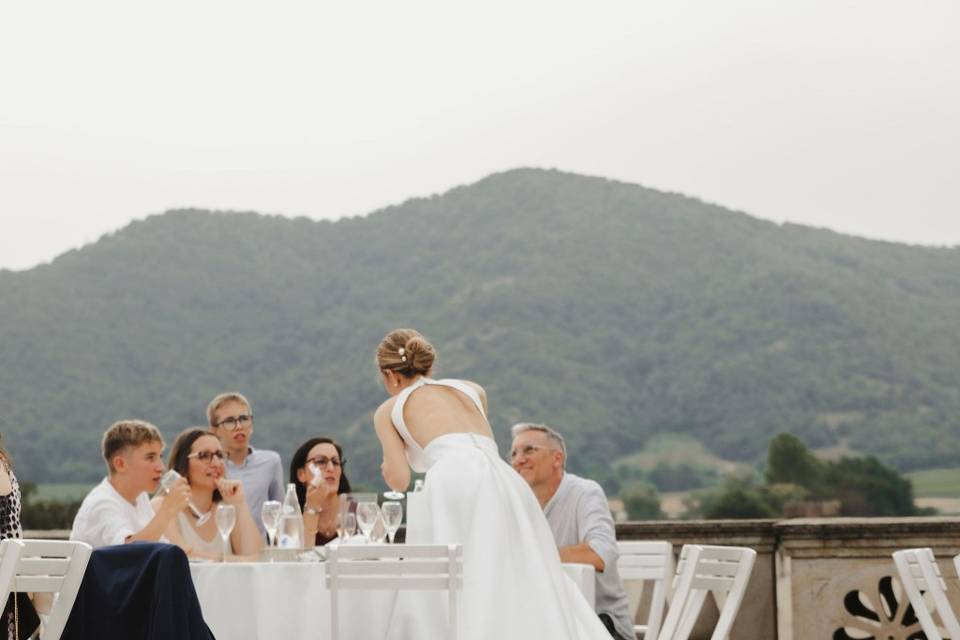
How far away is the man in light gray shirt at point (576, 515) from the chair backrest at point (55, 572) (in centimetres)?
200

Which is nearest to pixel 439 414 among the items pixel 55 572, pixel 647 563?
pixel 55 572

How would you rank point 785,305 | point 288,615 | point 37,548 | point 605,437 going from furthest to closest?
1. point 785,305
2. point 605,437
3. point 288,615
4. point 37,548

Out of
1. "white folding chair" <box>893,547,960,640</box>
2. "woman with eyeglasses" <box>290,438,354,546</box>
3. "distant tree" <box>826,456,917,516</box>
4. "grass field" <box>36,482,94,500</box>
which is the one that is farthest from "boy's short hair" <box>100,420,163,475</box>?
"distant tree" <box>826,456,917,516</box>

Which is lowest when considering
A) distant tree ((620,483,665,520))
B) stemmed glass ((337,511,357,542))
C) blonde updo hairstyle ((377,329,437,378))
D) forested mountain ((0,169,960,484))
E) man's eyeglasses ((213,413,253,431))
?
distant tree ((620,483,665,520))

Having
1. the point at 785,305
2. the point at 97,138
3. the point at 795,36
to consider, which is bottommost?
the point at 785,305

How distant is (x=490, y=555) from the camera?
13.0 ft

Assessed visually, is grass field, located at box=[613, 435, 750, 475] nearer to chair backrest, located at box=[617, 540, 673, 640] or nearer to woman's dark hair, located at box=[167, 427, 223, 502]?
chair backrest, located at box=[617, 540, 673, 640]

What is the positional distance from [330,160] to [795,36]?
57.1 feet

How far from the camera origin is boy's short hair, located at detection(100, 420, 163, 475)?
458 cm

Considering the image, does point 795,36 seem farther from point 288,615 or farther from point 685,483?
point 288,615

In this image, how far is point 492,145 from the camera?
59.2 meters

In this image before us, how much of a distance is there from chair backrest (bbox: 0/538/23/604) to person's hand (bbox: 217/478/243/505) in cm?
148

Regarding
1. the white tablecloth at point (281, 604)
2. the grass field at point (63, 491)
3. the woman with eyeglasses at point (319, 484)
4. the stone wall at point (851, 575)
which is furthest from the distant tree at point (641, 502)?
the white tablecloth at point (281, 604)

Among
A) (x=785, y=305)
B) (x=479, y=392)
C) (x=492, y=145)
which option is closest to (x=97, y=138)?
(x=492, y=145)
